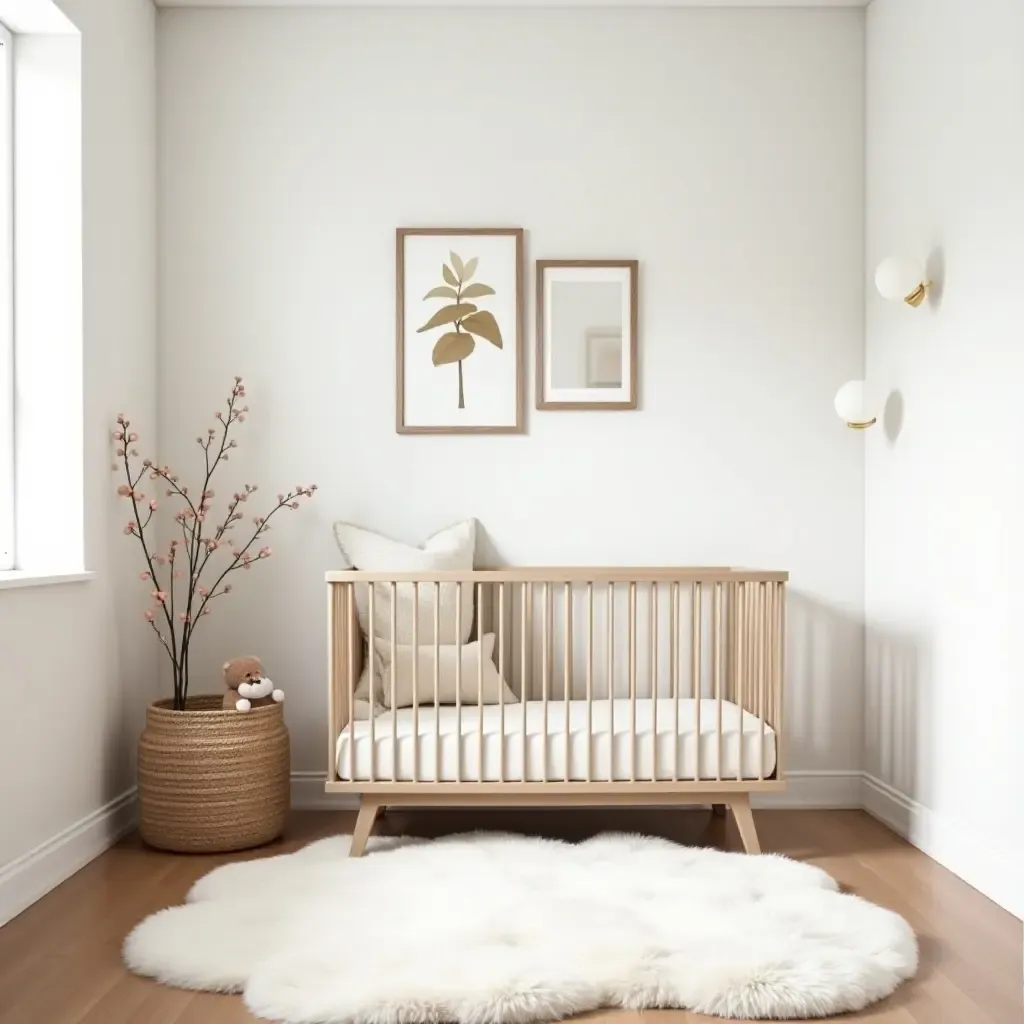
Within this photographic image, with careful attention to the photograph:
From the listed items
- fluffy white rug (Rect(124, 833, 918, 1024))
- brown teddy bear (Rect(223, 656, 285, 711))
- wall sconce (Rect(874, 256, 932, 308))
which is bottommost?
fluffy white rug (Rect(124, 833, 918, 1024))

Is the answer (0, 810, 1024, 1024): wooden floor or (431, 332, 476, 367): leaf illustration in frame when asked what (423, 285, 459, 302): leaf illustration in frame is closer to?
(431, 332, 476, 367): leaf illustration in frame

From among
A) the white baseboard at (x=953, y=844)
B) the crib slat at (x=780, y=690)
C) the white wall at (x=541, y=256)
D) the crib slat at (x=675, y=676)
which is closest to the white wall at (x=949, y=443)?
the white baseboard at (x=953, y=844)

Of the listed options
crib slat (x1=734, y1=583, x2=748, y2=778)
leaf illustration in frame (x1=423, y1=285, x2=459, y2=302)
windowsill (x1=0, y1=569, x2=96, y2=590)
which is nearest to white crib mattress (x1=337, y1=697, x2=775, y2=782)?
crib slat (x1=734, y1=583, x2=748, y2=778)

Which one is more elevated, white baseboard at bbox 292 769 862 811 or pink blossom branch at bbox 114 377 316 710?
pink blossom branch at bbox 114 377 316 710

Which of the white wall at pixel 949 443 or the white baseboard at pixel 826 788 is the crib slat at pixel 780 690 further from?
the white baseboard at pixel 826 788

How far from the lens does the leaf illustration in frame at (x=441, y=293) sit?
11.5 ft

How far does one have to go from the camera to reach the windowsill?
7.93 feet

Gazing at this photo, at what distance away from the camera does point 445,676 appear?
3160 mm

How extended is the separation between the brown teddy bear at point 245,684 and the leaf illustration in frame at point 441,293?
4.08 feet

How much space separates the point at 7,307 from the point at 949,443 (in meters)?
2.44

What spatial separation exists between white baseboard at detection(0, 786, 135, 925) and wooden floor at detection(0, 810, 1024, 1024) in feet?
0.10

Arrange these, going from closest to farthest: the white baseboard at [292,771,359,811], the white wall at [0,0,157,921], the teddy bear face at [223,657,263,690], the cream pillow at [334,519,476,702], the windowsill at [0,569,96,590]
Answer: the windowsill at [0,569,96,590]
the white wall at [0,0,157,921]
the teddy bear face at [223,657,263,690]
the cream pillow at [334,519,476,702]
the white baseboard at [292,771,359,811]

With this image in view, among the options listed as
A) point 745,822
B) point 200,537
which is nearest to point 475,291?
point 200,537

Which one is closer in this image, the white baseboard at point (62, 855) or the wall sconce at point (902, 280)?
the white baseboard at point (62, 855)
